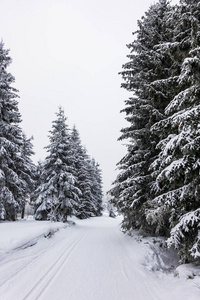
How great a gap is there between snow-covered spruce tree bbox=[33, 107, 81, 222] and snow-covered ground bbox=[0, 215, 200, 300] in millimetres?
10535

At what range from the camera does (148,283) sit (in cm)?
488

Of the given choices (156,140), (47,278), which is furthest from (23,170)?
(47,278)

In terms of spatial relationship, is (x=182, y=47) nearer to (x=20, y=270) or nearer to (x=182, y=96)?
(x=182, y=96)

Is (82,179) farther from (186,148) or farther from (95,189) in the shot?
(186,148)

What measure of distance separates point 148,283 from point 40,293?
2.88 meters

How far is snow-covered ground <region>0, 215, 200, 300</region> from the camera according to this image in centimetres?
413

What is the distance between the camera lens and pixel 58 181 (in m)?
19.4

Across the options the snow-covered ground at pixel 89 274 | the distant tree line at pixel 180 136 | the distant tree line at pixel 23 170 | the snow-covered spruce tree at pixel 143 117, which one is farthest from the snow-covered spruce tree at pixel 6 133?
the distant tree line at pixel 180 136

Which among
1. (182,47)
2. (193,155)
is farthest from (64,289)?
(182,47)

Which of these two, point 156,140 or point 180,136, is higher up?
point 156,140

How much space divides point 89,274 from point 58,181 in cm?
1465

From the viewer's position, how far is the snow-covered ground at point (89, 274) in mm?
4129

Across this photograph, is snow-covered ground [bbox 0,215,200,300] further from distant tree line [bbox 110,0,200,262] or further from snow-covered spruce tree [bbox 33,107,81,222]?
snow-covered spruce tree [bbox 33,107,81,222]

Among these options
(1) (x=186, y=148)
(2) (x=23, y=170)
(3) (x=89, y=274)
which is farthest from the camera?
(2) (x=23, y=170)
